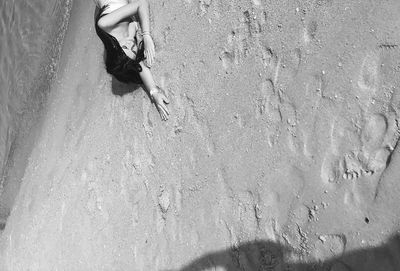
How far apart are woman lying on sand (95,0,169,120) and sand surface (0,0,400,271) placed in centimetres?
9

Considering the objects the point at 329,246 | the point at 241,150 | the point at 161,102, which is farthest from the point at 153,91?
the point at 329,246

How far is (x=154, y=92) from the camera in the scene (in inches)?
143

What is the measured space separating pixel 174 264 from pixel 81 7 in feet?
8.81

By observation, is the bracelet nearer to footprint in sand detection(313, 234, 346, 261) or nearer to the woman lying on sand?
the woman lying on sand

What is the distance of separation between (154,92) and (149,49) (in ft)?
1.13

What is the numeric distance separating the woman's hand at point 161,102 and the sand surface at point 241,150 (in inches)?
2.2

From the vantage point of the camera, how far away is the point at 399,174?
2438 mm

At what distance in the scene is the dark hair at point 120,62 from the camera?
3740mm

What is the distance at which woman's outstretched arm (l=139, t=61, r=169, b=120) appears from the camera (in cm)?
359

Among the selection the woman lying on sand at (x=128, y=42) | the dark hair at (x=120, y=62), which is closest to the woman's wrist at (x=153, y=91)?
the woman lying on sand at (x=128, y=42)

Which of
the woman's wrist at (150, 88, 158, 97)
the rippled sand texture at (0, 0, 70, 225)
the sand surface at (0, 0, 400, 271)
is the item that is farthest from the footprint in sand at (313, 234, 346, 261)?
the rippled sand texture at (0, 0, 70, 225)

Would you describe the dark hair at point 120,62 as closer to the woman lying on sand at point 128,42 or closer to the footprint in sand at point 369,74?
the woman lying on sand at point 128,42

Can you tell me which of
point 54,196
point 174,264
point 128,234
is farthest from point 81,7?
point 174,264

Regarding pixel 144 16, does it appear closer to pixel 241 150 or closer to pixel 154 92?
pixel 154 92
